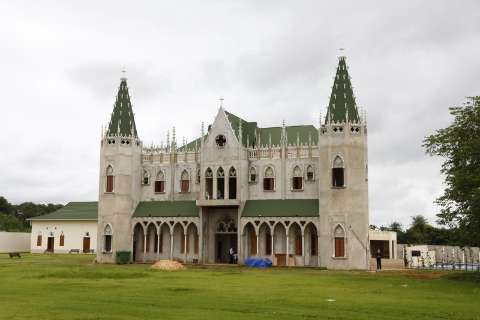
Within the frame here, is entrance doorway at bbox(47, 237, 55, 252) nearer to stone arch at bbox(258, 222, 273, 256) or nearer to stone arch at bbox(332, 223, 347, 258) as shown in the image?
stone arch at bbox(258, 222, 273, 256)

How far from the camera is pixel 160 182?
5984 cm

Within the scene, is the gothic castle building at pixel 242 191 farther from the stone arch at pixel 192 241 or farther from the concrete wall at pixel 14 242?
the concrete wall at pixel 14 242

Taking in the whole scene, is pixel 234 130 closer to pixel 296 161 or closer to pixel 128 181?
pixel 296 161

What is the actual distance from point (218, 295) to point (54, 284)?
9.53 metres

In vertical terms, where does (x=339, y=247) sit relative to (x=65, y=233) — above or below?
below

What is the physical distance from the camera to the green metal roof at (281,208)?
5194 cm

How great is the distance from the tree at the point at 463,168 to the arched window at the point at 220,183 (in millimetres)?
22883

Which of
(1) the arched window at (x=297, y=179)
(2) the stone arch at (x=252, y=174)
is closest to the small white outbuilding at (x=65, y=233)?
(2) the stone arch at (x=252, y=174)

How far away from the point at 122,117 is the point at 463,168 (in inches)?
1389

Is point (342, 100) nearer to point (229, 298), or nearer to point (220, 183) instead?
point (220, 183)

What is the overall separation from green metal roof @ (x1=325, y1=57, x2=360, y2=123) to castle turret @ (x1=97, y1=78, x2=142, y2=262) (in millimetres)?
20246

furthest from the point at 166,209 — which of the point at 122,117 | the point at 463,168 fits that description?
the point at 463,168

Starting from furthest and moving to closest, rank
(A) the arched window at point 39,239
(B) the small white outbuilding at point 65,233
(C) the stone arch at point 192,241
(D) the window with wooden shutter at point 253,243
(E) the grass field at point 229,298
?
(A) the arched window at point 39,239
(B) the small white outbuilding at point 65,233
(C) the stone arch at point 192,241
(D) the window with wooden shutter at point 253,243
(E) the grass field at point 229,298

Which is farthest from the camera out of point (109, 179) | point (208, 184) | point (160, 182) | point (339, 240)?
point (160, 182)
